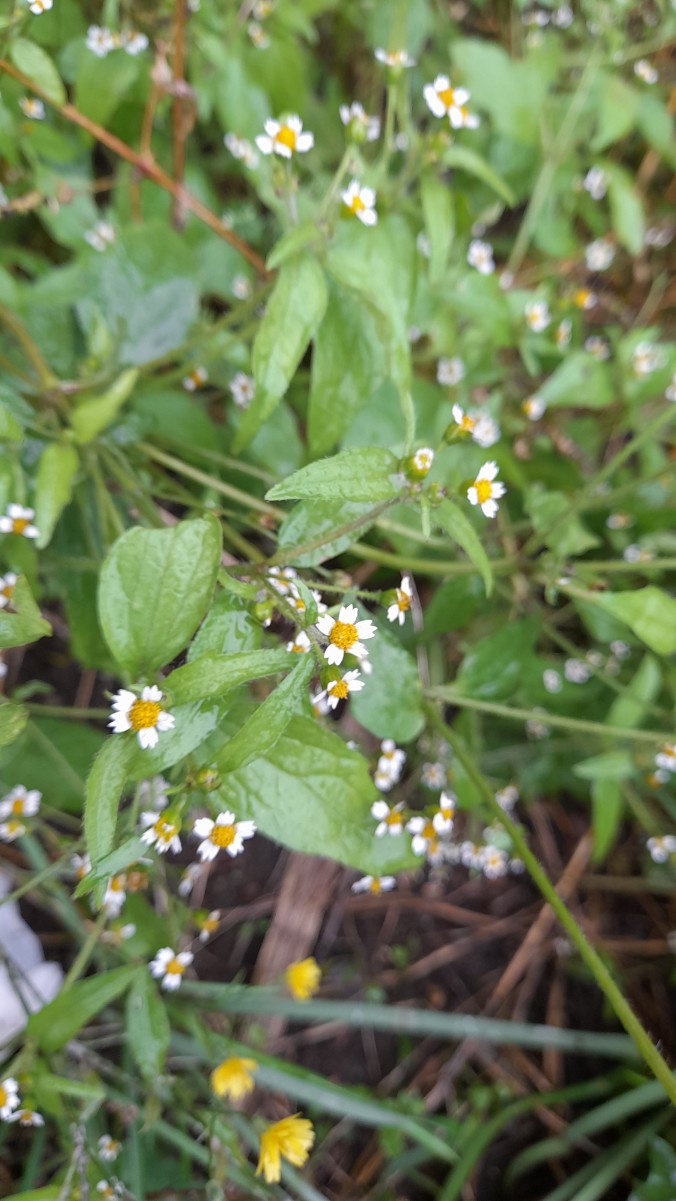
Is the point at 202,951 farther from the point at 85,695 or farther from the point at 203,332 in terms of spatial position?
the point at 203,332

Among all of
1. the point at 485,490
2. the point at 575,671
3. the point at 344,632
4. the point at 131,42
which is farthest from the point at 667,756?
the point at 131,42

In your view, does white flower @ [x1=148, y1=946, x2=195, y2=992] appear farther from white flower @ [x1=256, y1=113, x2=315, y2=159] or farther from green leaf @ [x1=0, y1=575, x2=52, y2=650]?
white flower @ [x1=256, y1=113, x2=315, y2=159]

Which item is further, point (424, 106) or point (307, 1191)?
point (424, 106)

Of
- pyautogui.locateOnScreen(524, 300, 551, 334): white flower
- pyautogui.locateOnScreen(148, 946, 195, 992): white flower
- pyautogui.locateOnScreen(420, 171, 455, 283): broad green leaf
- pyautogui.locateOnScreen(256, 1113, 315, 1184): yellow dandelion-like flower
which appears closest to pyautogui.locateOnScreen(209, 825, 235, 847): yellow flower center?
pyautogui.locateOnScreen(148, 946, 195, 992): white flower

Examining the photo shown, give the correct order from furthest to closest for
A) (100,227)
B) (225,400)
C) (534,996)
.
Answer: (534,996)
(225,400)
(100,227)

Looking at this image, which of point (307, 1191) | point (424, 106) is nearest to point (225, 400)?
point (424, 106)

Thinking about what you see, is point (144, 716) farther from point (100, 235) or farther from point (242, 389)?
point (100, 235)

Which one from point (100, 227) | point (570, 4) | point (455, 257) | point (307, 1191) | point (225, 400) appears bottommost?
point (307, 1191)
